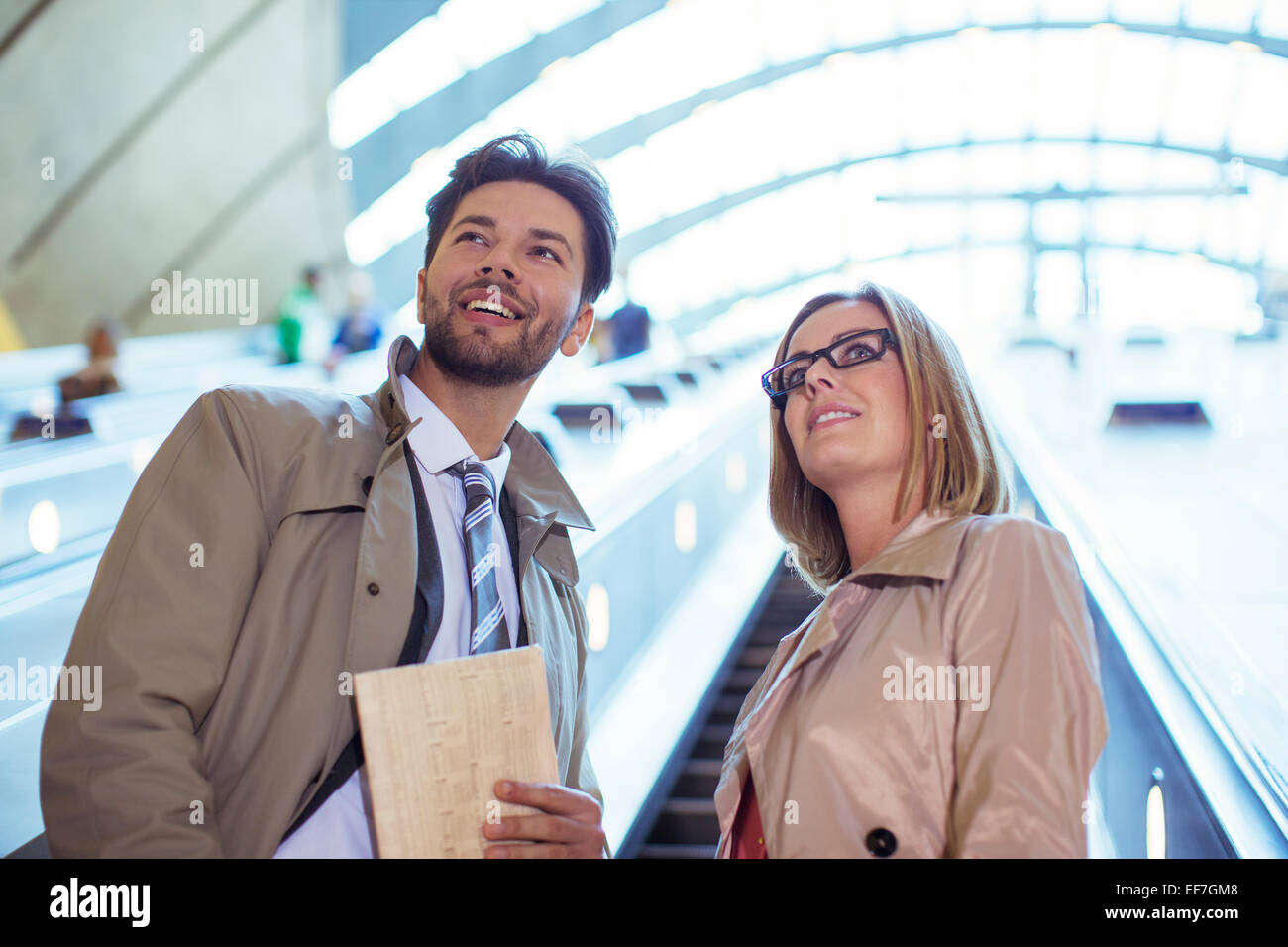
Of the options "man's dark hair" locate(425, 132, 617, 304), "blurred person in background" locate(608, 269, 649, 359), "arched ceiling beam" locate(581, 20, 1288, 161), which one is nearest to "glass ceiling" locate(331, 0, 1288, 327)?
"arched ceiling beam" locate(581, 20, 1288, 161)

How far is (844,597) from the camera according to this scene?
2.25 m

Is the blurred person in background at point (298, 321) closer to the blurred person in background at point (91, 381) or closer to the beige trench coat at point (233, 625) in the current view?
the blurred person in background at point (91, 381)

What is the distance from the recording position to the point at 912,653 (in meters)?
2.01

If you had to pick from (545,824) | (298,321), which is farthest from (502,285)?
(298,321)

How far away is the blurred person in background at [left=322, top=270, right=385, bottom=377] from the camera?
1275cm

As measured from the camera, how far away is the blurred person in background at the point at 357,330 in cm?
1275

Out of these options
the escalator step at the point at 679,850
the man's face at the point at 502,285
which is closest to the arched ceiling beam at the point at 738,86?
the escalator step at the point at 679,850

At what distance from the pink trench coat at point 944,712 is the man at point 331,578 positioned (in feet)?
1.47

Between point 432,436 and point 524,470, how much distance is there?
31cm

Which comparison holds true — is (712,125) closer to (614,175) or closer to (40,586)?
(614,175)

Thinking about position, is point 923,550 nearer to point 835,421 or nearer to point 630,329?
point 835,421

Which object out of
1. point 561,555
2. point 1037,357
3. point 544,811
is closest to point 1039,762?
point 544,811

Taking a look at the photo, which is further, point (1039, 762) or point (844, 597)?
point (844, 597)
